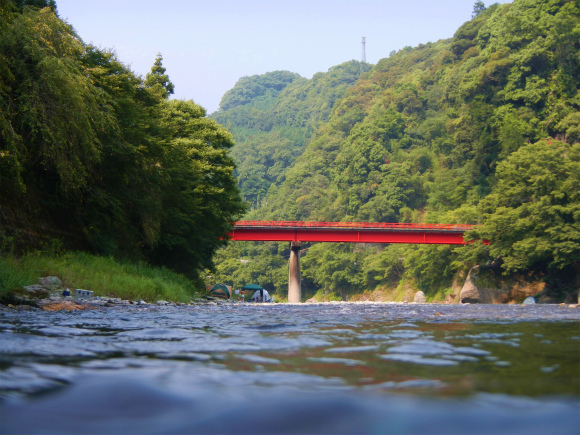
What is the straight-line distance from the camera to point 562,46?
3012 inches

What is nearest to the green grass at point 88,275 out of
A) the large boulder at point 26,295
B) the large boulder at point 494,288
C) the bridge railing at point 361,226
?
the large boulder at point 26,295

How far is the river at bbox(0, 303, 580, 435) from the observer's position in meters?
2.70

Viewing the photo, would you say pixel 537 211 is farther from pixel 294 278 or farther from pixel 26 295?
pixel 26 295

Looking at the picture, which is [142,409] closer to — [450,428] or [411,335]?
[450,428]

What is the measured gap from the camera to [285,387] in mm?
3559

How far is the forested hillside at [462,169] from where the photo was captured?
53406mm

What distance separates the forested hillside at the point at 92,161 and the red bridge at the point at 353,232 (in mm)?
18323

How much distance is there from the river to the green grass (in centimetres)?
848

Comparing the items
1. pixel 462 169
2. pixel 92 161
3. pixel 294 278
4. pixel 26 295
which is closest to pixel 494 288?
pixel 294 278

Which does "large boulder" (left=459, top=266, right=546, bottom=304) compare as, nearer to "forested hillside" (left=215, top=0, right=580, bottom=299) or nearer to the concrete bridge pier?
"forested hillside" (left=215, top=0, right=580, bottom=299)

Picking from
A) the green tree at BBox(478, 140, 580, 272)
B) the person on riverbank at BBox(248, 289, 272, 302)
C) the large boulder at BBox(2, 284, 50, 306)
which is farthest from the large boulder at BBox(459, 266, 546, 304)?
the large boulder at BBox(2, 284, 50, 306)

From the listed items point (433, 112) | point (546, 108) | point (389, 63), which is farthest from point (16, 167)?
point (389, 63)

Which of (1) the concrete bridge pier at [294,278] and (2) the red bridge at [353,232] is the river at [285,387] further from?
(1) the concrete bridge pier at [294,278]

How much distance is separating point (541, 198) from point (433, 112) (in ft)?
224
